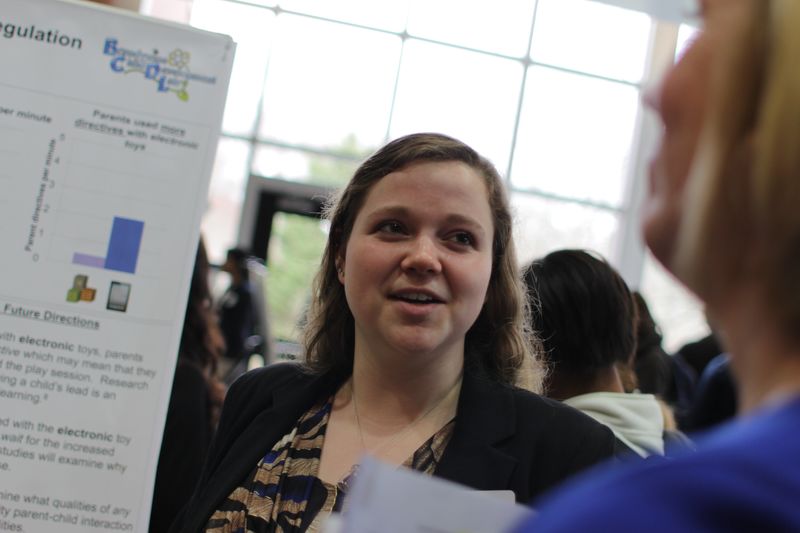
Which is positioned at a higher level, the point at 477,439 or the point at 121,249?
the point at 121,249

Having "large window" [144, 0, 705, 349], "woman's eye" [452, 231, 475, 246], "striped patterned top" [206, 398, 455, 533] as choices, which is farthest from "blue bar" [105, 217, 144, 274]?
"large window" [144, 0, 705, 349]

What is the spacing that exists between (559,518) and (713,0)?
45 centimetres

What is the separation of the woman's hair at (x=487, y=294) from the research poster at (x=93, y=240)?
1.21 ft

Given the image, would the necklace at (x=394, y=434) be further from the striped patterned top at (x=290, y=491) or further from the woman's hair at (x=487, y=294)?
the woman's hair at (x=487, y=294)

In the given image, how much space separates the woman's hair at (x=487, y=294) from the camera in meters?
2.16

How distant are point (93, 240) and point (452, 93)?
23.4 feet

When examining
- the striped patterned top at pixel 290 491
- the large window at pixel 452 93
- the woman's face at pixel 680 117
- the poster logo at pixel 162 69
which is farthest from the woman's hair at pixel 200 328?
the large window at pixel 452 93

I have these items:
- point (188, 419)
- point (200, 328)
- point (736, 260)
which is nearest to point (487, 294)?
point (188, 419)

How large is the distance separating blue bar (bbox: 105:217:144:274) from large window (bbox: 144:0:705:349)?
673cm

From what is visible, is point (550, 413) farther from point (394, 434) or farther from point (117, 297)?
point (117, 297)

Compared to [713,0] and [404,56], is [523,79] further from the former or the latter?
[713,0]

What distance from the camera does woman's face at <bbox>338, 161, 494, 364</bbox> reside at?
1973 mm

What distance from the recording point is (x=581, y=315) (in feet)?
8.71

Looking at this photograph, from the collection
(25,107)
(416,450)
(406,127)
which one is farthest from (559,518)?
(406,127)
